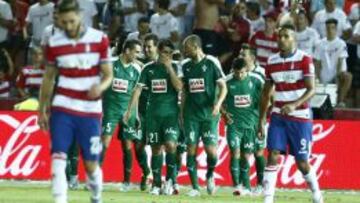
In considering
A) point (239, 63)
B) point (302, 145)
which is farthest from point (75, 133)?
point (239, 63)

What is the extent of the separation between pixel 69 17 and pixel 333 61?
1180 cm

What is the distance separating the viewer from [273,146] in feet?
53.9

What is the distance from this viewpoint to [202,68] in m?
20.1

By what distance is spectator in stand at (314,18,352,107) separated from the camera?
24.7m

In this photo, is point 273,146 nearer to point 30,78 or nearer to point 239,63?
point 239,63

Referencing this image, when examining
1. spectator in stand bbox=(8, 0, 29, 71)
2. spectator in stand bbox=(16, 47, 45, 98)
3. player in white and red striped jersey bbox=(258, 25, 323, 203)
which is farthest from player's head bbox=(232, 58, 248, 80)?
spectator in stand bbox=(8, 0, 29, 71)

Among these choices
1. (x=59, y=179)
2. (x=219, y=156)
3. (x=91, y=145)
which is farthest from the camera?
(x=219, y=156)

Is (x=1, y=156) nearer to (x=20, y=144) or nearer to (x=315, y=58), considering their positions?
(x=20, y=144)

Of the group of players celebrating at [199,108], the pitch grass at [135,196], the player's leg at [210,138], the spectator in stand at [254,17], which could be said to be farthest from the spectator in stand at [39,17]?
the player's leg at [210,138]

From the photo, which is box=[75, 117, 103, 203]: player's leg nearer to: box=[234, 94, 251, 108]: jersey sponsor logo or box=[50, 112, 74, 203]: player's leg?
box=[50, 112, 74, 203]: player's leg

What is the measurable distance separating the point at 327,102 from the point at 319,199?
695cm

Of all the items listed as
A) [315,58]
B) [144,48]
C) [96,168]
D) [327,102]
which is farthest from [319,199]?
[315,58]

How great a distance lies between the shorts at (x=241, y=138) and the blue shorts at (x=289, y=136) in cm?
446

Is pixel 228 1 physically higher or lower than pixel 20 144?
higher
